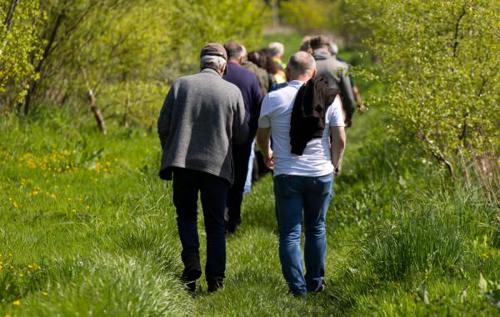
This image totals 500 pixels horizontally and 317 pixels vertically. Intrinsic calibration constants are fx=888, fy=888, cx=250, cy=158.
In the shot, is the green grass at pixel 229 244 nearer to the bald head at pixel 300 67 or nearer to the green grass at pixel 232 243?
the green grass at pixel 232 243

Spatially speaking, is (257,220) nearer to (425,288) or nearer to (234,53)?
(234,53)

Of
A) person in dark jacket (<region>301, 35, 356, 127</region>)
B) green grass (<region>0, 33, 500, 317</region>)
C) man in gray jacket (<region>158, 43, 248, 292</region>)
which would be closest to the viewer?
green grass (<region>0, 33, 500, 317</region>)

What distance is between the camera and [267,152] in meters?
6.62

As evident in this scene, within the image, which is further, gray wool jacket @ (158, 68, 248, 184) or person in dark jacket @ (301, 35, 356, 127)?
person in dark jacket @ (301, 35, 356, 127)

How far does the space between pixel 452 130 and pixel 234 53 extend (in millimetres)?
2190

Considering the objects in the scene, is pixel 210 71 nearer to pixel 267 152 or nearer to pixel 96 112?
pixel 267 152

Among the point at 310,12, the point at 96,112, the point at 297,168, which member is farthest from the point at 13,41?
the point at 310,12

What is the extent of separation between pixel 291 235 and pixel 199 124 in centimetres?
104

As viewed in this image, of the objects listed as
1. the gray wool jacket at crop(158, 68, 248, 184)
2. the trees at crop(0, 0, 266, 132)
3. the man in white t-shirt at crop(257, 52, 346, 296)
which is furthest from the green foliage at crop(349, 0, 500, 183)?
the trees at crop(0, 0, 266, 132)

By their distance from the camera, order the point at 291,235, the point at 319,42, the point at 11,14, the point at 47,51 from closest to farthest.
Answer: the point at 291,235, the point at 11,14, the point at 319,42, the point at 47,51

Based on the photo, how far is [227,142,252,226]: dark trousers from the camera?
822cm

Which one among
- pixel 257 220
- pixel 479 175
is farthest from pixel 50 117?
pixel 479 175

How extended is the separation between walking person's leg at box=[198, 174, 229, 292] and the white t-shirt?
46 cm

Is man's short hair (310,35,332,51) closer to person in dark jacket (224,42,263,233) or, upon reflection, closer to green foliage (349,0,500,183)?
green foliage (349,0,500,183)
